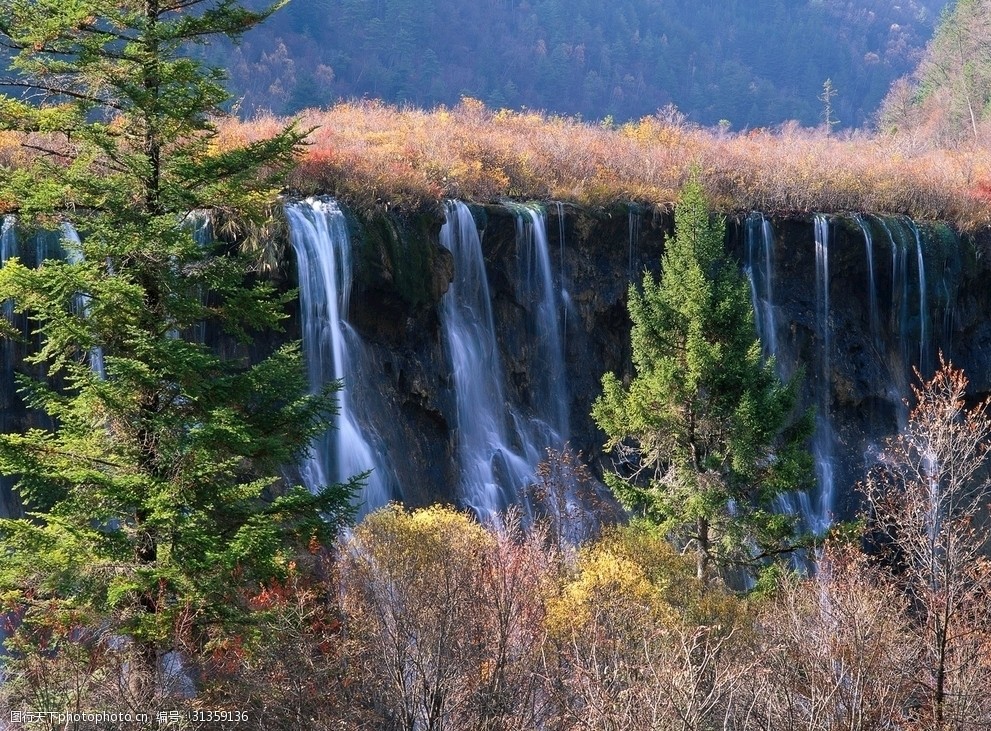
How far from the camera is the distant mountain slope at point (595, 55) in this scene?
78812 mm

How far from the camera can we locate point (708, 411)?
17969mm

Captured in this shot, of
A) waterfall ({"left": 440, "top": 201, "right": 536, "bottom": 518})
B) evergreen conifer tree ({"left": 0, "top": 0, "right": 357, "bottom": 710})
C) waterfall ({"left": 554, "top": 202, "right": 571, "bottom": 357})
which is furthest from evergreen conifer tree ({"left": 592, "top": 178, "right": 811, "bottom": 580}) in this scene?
waterfall ({"left": 554, "top": 202, "right": 571, "bottom": 357})

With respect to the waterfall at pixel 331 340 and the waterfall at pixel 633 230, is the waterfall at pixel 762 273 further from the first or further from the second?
the waterfall at pixel 331 340

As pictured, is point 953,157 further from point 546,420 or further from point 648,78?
point 648,78

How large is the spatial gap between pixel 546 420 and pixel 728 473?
368 inches

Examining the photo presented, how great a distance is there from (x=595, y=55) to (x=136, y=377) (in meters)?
98.4

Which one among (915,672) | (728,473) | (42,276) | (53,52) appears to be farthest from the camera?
(728,473)

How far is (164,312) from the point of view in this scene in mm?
10750

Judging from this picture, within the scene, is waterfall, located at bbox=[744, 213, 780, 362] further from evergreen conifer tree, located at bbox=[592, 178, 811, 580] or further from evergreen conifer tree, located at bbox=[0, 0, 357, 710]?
evergreen conifer tree, located at bbox=[0, 0, 357, 710]

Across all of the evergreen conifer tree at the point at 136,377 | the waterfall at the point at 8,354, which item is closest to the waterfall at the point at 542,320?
the waterfall at the point at 8,354

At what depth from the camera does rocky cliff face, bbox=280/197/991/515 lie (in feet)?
80.0

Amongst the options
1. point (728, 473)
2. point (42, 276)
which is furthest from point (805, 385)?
point (42, 276)

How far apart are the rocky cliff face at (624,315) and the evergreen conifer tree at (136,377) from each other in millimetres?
12067

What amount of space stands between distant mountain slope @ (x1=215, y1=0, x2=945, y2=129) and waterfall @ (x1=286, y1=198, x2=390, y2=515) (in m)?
40.6
